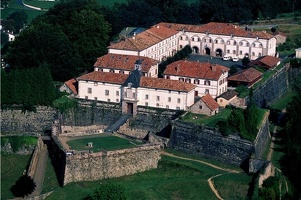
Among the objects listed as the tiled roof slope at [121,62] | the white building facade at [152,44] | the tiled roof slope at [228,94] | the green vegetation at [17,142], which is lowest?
the green vegetation at [17,142]

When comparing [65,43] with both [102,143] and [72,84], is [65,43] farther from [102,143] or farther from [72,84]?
[102,143]

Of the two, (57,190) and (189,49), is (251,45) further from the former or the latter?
(57,190)

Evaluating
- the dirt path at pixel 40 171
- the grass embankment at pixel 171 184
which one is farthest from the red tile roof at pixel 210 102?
the dirt path at pixel 40 171

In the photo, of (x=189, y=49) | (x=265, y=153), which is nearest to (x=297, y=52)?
(x=189, y=49)

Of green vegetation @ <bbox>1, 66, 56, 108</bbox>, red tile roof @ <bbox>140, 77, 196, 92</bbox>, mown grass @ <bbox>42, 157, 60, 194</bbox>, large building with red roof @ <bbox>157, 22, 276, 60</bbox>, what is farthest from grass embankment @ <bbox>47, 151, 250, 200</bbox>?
large building with red roof @ <bbox>157, 22, 276, 60</bbox>

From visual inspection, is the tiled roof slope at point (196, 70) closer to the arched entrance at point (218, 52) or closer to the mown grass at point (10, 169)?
the arched entrance at point (218, 52)

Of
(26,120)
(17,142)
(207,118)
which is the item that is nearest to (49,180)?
(17,142)
